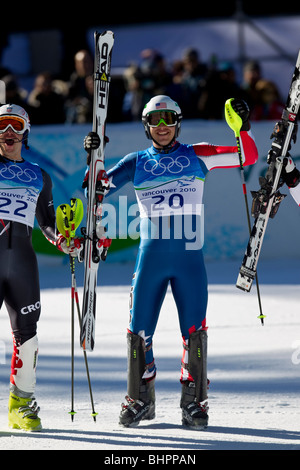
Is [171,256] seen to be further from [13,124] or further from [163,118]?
[13,124]

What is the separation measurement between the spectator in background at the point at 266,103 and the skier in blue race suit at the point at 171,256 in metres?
6.25

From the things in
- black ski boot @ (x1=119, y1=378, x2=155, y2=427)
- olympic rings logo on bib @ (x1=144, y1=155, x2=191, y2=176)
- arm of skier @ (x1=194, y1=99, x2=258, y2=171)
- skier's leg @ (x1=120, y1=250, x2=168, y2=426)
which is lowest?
black ski boot @ (x1=119, y1=378, x2=155, y2=427)

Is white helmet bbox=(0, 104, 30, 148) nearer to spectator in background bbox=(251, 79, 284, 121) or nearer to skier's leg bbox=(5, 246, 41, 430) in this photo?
skier's leg bbox=(5, 246, 41, 430)

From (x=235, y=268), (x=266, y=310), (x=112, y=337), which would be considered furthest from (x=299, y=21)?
(x=112, y=337)

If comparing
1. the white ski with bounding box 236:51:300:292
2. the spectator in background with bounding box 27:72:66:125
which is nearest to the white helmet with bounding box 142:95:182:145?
the white ski with bounding box 236:51:300:292

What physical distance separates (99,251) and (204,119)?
21.3 feet

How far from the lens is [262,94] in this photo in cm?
1303

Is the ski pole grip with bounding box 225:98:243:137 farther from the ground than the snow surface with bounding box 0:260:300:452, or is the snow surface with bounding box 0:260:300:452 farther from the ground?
the ski pole grip with bounding box 225:98:243:137

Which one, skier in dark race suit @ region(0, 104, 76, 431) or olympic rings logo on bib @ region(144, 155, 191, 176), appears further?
olympic rings logo on bib @ region(144, 155, 191, 176)

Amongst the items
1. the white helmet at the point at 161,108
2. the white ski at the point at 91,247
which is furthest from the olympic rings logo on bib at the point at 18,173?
the white helmet at the point at 161,108

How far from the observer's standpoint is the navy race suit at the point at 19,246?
6613 millimetres

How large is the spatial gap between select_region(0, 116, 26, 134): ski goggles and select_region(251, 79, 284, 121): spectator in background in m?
6.65

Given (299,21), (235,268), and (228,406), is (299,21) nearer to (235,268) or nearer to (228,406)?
(235,268)

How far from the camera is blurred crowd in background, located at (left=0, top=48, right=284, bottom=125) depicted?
1293 cm
